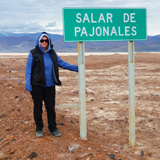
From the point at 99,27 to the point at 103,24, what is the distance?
86 mm

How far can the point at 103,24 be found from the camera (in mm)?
4879

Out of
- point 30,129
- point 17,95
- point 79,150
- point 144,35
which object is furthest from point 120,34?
point 17,95

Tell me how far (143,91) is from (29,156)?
7647mm

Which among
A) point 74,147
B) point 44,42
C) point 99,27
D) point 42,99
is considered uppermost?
point 99,27

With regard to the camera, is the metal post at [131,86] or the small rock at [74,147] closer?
the small rock at [74,147]

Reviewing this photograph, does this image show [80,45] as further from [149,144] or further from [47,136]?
[149,144]

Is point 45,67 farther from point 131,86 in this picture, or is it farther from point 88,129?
point 88,129

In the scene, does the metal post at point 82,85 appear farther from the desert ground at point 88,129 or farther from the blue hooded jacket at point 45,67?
the blue hooded jacket at point 45,67

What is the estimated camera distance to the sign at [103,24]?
475 cm

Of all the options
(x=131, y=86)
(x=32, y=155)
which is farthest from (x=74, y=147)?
(x=131, y=86)

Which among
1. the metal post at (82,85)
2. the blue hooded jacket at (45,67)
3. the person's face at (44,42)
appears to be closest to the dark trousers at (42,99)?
the blue hooded jacket at (45,67)

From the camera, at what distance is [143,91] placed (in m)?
11.3

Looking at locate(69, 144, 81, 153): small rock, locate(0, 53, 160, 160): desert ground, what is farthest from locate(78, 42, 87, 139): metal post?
locate(69, 144, 81, 153): small rock

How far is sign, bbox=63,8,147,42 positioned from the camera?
4.75 m
